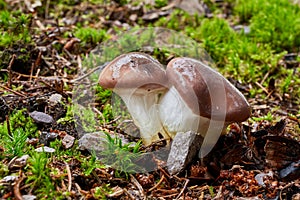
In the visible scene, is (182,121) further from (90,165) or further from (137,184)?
(90,165)

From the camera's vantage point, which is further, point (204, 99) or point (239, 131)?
point (239, 131)

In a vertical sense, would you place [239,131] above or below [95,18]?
below

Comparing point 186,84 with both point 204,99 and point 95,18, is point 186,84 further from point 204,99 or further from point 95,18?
point 95,18

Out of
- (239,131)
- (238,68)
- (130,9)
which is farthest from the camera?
(130,9)

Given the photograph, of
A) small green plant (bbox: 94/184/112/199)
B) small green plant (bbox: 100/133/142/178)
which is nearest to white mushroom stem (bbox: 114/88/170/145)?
small green plant (bbox: 100/133/142/178)

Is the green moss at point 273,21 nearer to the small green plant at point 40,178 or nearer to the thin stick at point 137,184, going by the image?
the thin stick at point 137,184

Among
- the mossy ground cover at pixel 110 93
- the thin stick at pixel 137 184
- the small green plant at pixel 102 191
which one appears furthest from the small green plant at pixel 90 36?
the small green plant at pixel 102 191

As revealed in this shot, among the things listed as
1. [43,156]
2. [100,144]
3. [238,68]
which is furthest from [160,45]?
[43,156]
